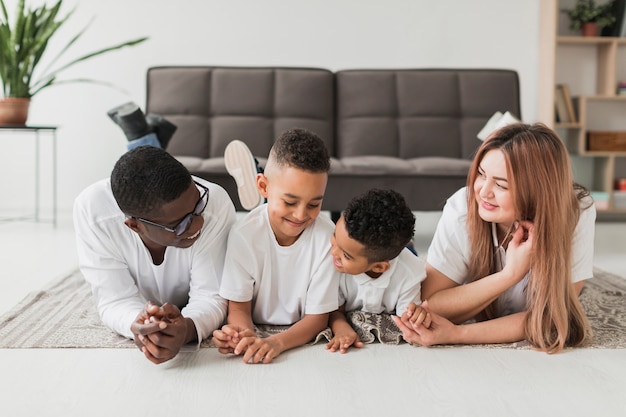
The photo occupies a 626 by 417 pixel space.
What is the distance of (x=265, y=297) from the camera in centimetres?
191

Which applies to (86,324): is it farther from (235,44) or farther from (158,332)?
(235,44)

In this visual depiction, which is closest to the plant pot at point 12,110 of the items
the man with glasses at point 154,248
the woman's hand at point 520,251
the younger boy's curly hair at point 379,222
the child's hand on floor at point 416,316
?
the man with glasses at point 154,248

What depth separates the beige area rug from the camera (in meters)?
1.84

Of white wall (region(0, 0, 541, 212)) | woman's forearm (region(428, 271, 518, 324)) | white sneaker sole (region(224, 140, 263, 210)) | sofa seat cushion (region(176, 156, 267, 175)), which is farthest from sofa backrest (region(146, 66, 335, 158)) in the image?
woman's forearm (region(428, 271, 518, 324))

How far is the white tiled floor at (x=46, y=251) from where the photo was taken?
8.47 ft

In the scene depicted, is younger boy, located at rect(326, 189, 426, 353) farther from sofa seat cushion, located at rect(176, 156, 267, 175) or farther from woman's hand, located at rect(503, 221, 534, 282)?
sofa seat cushion, located at rect(176, 156, 267, 175)

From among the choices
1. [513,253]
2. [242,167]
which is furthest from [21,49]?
[513,253]

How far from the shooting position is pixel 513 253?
1773 millimetres

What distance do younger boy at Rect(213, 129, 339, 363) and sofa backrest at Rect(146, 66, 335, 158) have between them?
2.16 meters

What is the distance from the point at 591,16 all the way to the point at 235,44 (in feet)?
7.75

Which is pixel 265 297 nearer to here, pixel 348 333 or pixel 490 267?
pixel 348 333

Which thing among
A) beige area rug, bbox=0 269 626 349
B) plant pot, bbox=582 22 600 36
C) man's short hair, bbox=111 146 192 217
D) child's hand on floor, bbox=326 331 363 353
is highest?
plant pot, bbox=582 22 600 36

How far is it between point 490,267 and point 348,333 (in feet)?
1.42

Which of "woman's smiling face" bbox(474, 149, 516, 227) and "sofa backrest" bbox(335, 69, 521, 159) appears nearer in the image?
"woman's smiling face" bbox(474, 149, 516, 227)
